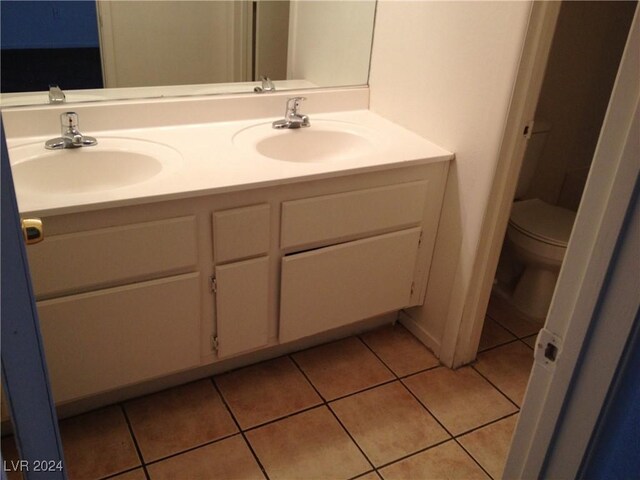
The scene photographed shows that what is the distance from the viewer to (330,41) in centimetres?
223

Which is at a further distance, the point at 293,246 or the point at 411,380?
the point at 411,380

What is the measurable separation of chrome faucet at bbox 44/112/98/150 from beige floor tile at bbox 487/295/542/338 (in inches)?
69.1

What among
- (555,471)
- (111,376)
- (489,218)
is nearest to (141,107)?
→ (111,376)

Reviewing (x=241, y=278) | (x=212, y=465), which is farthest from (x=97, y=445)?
(x=241, y=278)

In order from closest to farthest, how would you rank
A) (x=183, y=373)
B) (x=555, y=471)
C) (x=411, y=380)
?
1. (x=555, y=471)
2. (x=183, y=373)
3. (x=411, y=380)

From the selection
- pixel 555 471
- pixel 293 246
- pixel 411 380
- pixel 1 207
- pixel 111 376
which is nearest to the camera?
pixel 1 207

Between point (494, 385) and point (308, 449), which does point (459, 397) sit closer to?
point (494, 385)

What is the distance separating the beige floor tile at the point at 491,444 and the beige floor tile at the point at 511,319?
0.56 metres

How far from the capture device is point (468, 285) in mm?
1985

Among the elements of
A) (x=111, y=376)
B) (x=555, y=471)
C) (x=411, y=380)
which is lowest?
(x=411, y=380)

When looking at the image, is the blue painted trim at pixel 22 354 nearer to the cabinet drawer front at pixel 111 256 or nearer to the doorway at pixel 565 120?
the cabinet drawer front at pixel 111 256

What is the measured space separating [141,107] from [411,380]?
1315 millimetres

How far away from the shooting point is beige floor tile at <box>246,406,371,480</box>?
1.69 meters

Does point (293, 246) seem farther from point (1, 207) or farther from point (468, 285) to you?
point (1, 207)
